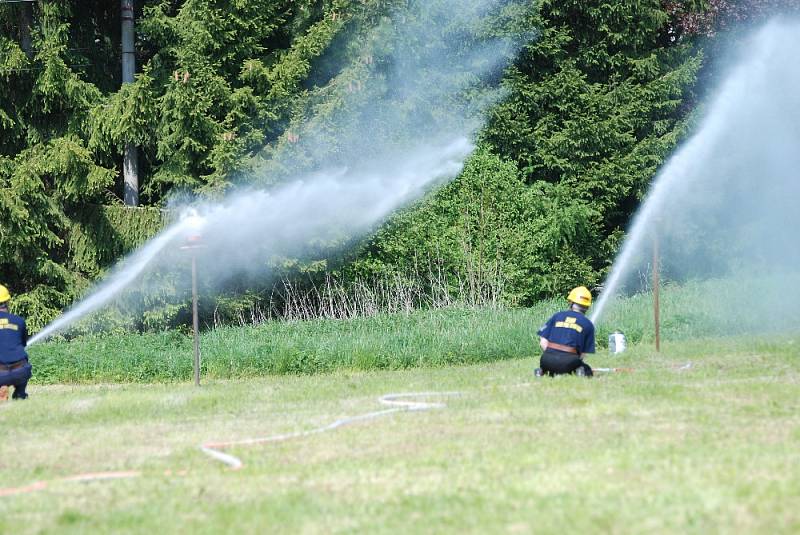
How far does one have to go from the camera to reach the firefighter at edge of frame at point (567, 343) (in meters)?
14.2

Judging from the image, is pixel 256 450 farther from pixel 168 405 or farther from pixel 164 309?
pixel 164 309

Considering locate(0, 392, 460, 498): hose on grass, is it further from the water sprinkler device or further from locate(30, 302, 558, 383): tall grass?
the water sprinkler device

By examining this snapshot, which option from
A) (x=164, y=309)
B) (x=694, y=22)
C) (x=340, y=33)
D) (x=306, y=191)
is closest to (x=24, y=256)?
(x=164, y=309)

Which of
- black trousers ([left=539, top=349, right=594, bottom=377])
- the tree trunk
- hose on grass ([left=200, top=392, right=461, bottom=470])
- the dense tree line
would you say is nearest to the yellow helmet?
black trousers ([left=539, top=349, right=594, bottom=377])

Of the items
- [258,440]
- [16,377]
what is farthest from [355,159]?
[258,440]

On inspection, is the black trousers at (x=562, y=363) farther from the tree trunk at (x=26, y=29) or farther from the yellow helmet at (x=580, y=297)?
the tree trunk at (x=26, y=29)

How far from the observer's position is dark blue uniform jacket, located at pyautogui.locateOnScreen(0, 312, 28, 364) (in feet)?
48.0

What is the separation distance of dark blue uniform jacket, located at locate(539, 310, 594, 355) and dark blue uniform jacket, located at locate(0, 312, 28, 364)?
6.75 metres

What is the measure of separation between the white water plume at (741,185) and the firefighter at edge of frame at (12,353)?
17.9m

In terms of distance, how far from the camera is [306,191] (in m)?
27.4

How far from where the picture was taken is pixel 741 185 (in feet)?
104

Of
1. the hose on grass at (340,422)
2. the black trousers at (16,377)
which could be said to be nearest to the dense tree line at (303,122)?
the black trousers at (16,377)

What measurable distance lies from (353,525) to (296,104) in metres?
20.7

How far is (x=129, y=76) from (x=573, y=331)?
16994mm
